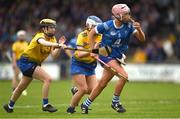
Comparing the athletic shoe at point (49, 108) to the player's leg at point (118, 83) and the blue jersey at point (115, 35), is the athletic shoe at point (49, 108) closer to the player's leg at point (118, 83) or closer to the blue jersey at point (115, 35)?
the player's leg at point (118, 83)

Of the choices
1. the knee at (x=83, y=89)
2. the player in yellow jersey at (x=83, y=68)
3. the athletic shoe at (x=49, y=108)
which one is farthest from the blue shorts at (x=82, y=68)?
the athletic shoe at (x=49, y=108)

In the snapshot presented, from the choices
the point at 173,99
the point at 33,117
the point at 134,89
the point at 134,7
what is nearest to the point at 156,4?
the point at 134,7

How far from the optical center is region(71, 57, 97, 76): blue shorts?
2139 cm

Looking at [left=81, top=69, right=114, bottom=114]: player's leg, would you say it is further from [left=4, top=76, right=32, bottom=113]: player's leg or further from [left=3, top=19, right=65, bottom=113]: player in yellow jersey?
[left=4, top=76, right=32, bottom=113]: player's leg

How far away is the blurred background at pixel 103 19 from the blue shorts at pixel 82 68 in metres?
18.3

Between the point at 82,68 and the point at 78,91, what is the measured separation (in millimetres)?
868

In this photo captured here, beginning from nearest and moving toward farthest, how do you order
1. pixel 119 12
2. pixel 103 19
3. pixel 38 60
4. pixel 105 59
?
pixel 119 12
pixel 105 59
pixel 38 60
pixel 103 19

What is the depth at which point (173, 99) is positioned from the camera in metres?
26.9

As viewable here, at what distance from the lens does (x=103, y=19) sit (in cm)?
4069

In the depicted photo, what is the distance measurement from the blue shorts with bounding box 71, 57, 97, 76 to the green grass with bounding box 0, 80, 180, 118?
3.56 ft

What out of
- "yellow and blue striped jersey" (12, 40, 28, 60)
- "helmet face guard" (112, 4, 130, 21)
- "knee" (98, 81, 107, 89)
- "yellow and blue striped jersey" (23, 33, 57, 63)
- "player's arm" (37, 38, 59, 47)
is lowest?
"yellow and blue striped jersey" (12, 40, 28, 60)

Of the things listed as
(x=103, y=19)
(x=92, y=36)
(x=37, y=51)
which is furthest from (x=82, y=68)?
(x=103, y=19)

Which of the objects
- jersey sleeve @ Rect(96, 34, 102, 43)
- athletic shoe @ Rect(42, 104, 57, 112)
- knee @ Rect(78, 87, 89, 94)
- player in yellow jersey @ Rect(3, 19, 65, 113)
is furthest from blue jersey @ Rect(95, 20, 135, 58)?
athletic shoe @ Rect(42, 104, 57, 112)

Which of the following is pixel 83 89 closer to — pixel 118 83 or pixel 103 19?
pixel 118 83
